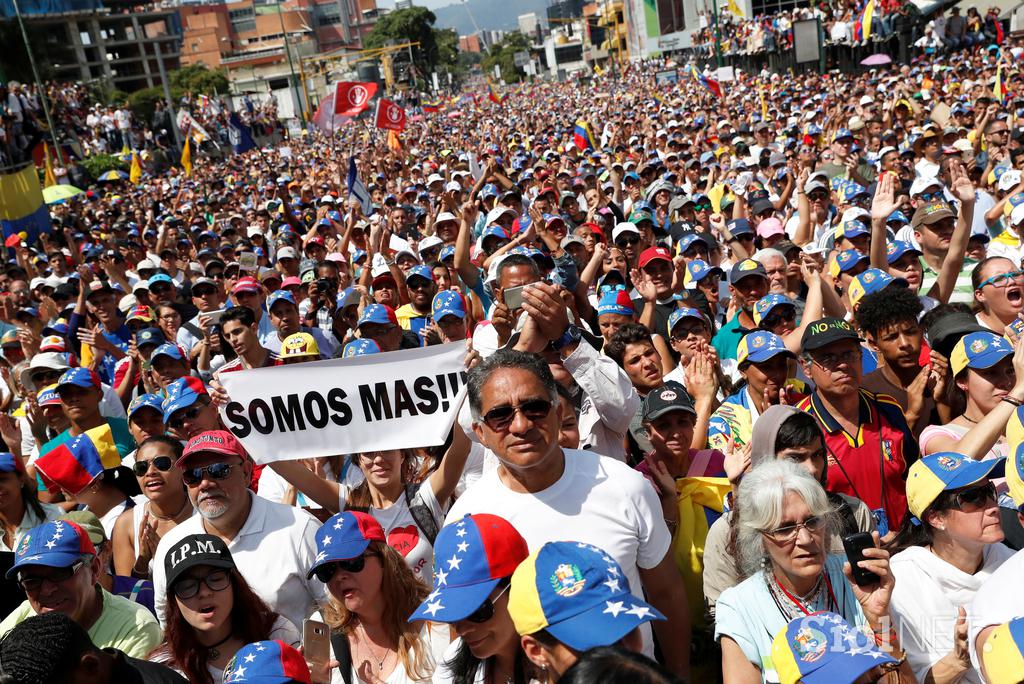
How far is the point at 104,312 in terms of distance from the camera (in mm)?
8383

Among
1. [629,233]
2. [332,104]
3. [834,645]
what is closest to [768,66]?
[332,104]

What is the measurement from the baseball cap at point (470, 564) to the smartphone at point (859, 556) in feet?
3.09

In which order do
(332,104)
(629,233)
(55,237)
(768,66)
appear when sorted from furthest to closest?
(768,66) < (332,104) < (55,237) < (629,233)

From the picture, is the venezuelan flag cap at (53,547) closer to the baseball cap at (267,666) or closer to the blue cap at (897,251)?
the baseball cap at (267,666)

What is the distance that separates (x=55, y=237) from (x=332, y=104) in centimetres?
722

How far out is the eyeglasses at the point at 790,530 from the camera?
285 cm

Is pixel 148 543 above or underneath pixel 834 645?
underneath

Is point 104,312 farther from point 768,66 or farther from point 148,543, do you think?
point 768,66

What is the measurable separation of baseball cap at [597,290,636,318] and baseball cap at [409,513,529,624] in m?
2.97

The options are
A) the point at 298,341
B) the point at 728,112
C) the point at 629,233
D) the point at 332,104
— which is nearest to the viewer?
the point at 298,341

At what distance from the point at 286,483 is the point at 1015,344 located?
3406 mm

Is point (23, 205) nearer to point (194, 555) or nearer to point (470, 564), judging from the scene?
point (194, 555)

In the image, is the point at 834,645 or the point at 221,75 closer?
the point at 834,645

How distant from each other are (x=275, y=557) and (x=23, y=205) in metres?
17.9
